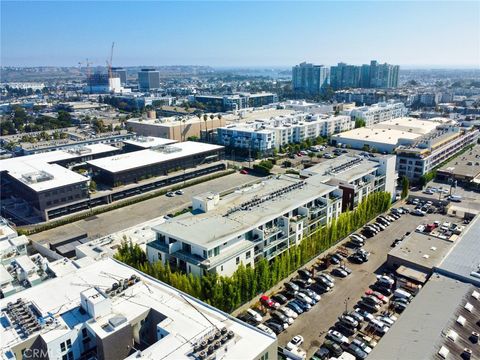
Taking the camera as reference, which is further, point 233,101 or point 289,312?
point 233,101

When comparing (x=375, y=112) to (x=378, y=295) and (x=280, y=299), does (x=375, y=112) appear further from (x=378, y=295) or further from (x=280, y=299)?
(x=280, y=299)

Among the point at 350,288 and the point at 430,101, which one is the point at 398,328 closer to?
the point at 350,288

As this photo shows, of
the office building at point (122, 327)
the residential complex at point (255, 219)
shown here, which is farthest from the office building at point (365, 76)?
the office building at point (122, 327)

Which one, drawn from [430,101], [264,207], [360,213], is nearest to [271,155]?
[360,213]

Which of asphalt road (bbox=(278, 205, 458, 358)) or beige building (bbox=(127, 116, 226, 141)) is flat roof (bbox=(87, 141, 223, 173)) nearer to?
beige building (bbox=(127, 116, 226, 141))

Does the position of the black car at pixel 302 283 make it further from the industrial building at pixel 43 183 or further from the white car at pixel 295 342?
the industrial building at pixel 43 183

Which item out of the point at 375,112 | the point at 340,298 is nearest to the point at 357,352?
the point at 340,298

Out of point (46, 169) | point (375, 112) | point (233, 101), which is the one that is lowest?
point (46, 169)
